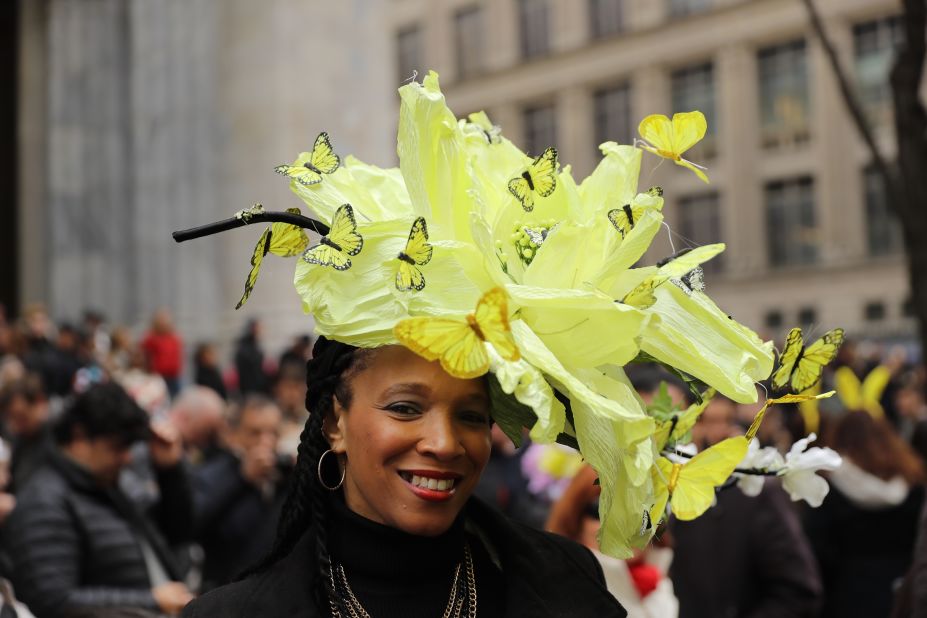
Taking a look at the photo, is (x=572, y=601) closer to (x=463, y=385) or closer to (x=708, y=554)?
(x=463, y=385)

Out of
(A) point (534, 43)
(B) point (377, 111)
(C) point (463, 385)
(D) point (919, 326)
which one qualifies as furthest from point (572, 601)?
(A) point (534, 43)

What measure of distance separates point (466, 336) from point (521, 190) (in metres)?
0.37

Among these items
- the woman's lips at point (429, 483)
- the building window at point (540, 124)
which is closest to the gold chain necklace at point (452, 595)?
the woman's lips at point (429, 483)

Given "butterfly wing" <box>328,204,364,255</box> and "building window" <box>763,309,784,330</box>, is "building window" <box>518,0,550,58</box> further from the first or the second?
"butterfly wing" <box>328,204,364,255</box>

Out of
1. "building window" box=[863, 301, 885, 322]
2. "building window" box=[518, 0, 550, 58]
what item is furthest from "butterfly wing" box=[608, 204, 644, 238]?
"building window" box=[518, 0, 550, 58]

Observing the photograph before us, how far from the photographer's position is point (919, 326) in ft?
17.6

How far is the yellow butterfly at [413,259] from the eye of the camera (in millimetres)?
2018

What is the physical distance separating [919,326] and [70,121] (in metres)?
12.6

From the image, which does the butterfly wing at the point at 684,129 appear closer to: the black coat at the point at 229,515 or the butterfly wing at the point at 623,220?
the butterfly wing at the point at 623,220

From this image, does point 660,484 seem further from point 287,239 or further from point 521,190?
point 287,239

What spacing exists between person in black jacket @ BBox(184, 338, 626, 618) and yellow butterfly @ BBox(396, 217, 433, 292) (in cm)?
21

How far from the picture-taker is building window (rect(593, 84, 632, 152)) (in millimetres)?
41188

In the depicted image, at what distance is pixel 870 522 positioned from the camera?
6266 millimetres

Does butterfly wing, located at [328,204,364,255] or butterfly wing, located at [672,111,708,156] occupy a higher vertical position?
butterfly wing, located at [672,111,708,156]
